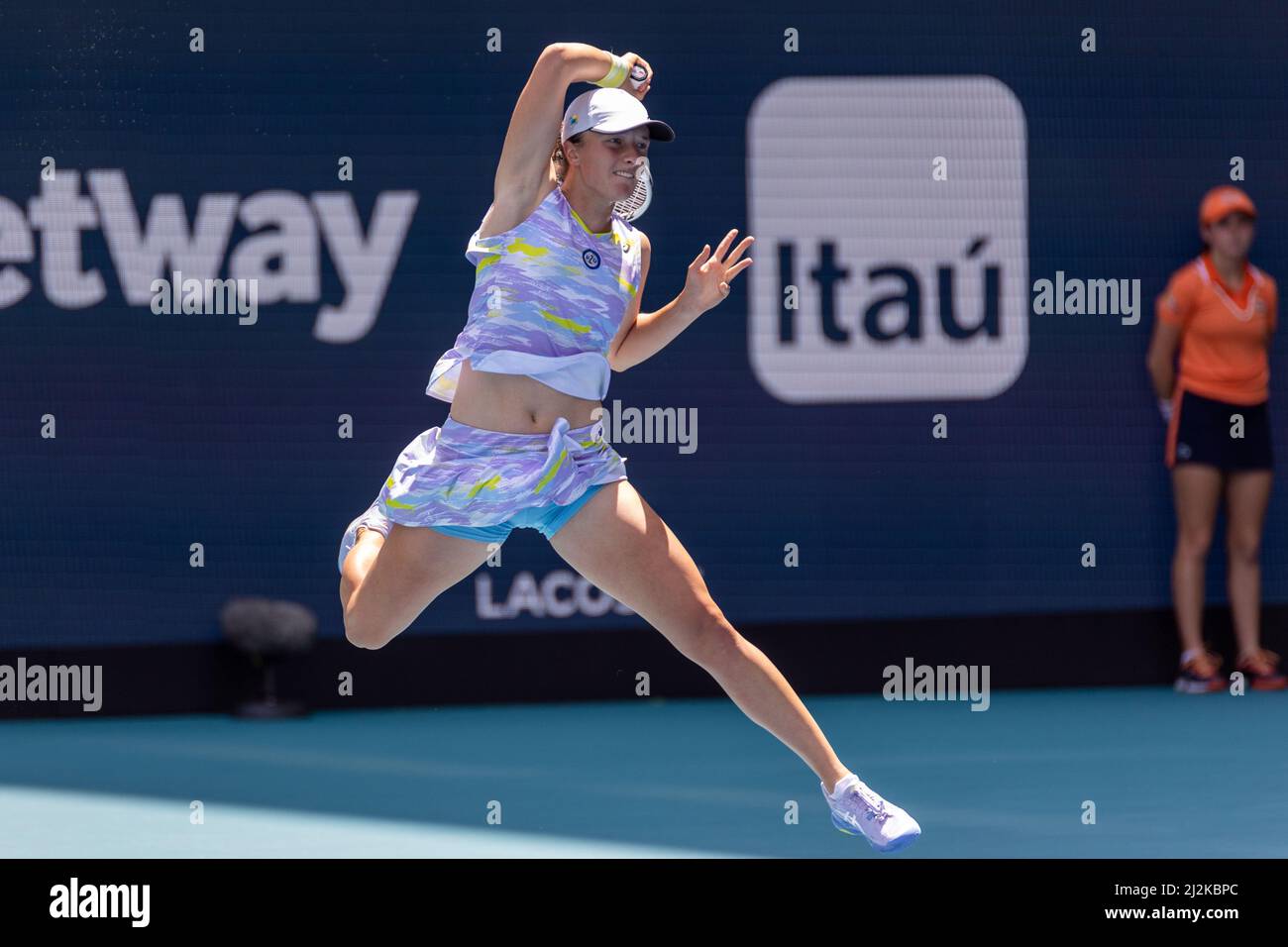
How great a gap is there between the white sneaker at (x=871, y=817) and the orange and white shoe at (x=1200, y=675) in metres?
4.36

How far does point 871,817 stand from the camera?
538 centimetres

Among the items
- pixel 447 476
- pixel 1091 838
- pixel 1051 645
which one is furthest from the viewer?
pixel 1051 645

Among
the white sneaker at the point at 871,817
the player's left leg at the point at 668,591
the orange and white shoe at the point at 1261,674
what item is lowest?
the orange and white shoe at the point at 1261,674

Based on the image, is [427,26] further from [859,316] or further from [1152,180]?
[1152,180]

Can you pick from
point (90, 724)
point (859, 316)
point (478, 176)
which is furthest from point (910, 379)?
point (90, 724)

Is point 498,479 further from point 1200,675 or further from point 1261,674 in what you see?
point 1261,674

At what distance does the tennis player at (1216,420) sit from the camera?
933 centimetres

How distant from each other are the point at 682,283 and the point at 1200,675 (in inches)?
117

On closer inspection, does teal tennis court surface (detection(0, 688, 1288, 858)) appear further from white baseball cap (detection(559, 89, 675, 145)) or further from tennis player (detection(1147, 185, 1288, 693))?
white baseball cap (detection(559, 89, 675, 145))

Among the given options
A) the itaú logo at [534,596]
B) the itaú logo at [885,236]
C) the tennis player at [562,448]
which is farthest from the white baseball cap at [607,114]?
the itaú logo at [534,596]

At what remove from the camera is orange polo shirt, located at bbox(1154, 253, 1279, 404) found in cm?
932

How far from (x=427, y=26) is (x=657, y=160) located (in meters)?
1.17

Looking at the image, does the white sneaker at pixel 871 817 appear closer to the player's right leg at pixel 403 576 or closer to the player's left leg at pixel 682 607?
the player's left leg at pixel 682 607

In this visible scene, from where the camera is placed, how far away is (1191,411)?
368 inches
